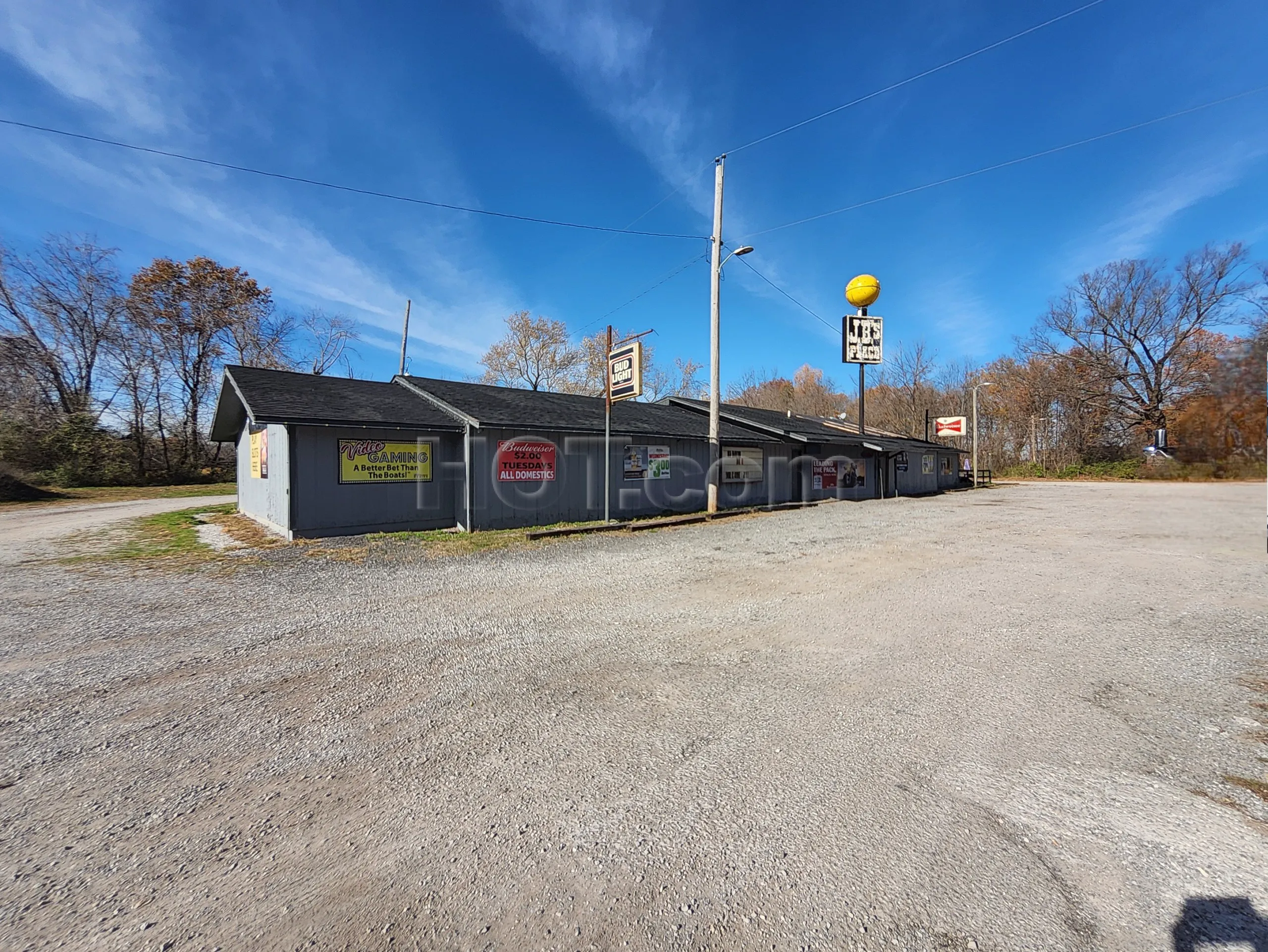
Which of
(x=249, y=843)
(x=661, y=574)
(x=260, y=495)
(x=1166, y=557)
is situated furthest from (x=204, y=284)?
(x=1166, y=557)

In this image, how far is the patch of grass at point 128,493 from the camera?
17.5 meters

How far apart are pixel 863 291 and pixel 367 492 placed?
20.5m

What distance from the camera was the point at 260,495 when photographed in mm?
12195

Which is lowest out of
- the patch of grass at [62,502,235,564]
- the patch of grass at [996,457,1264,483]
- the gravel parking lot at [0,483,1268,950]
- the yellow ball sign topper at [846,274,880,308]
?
the gravel parking lot at [0,483,1268,950]

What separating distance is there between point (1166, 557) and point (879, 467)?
14747 mm

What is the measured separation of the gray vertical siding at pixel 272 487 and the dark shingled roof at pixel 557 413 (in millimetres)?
3574

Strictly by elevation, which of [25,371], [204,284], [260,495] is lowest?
[260,495]

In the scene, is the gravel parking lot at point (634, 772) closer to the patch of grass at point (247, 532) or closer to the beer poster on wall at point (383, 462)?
the patch of grass at point (247, 532)

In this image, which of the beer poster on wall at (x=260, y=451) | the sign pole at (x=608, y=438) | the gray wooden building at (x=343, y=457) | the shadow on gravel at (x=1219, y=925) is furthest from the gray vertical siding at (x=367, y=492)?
the shadow on gravel at (x=1219, y=925)

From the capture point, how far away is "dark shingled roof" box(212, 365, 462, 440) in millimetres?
9656

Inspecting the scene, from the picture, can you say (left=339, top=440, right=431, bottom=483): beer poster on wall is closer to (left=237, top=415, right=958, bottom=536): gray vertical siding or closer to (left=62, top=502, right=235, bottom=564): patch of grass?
(left=237, top=415, right=958, bottom=536): gray vertical siding

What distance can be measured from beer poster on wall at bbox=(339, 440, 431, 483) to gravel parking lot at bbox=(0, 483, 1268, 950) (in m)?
5.05

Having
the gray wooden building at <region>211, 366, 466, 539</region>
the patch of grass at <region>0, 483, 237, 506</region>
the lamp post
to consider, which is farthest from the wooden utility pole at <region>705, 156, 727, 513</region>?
the patch of grass at <region>0, 483, 237, 506</region>

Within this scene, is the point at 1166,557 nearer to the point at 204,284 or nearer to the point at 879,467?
the point at 879,467
